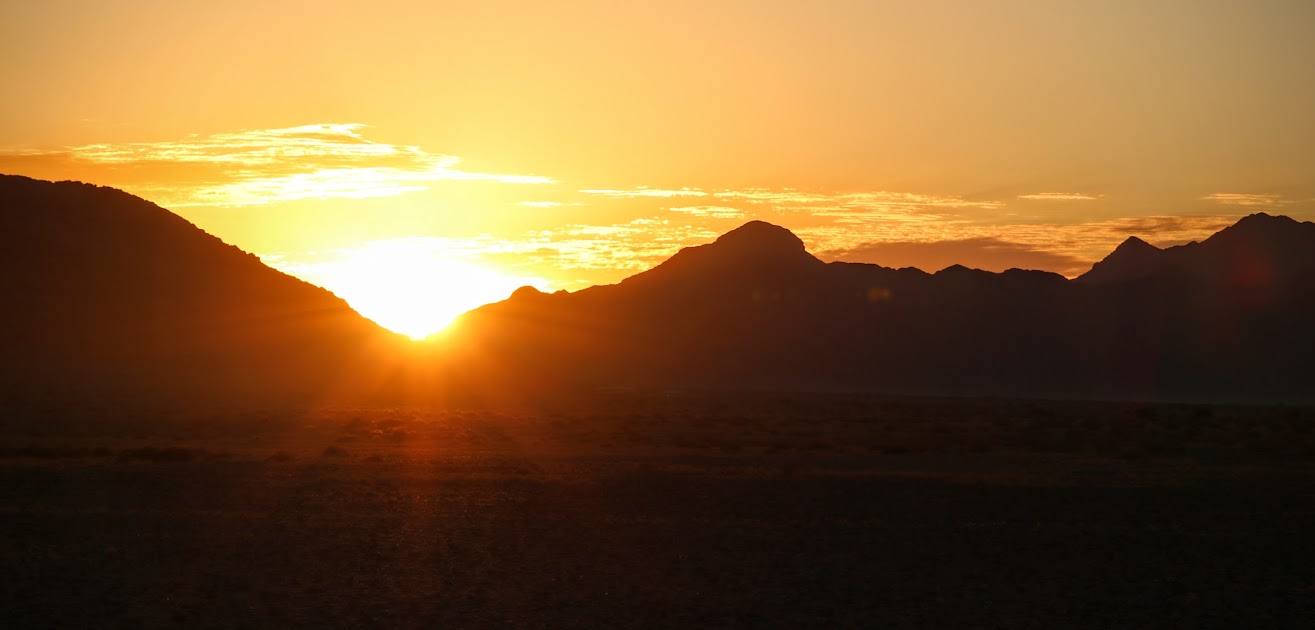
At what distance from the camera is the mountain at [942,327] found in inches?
5226

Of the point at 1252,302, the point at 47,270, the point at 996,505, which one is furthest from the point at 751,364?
the point at 996,505

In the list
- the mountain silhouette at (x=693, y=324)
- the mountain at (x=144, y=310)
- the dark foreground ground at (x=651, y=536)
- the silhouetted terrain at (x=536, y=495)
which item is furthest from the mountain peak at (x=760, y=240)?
the dark foreground ground at (x=651, y=536)

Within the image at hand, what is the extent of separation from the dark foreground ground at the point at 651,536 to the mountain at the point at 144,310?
4980 cm

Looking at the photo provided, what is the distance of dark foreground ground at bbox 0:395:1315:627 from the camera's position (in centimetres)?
1397

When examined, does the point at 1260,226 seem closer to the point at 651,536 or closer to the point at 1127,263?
the point at 1127,263

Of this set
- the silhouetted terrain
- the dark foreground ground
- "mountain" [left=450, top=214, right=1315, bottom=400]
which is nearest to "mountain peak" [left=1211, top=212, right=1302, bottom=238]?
"mountain" [left=450, top=214, right=1315, bottom=400]

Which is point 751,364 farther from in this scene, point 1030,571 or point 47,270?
point 1030,571

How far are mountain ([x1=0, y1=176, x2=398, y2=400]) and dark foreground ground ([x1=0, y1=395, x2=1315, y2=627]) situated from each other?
163 feet

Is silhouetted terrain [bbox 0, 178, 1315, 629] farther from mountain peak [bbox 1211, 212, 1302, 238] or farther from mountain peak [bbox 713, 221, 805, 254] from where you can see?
mountain peak [bbox 1211, 212, 1302, 238]

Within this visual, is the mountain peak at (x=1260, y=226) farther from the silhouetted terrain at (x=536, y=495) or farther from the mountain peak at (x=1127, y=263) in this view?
the silhouetted terrain at (x=536, y=495)

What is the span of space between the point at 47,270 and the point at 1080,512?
8863cm

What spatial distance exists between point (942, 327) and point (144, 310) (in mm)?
90947

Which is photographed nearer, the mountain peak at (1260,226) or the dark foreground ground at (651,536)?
the dark foreground ground at (651,536)

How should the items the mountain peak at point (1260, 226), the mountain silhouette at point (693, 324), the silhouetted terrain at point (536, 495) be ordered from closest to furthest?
the silhouetted terrain at point (536, 495) < the mountain silhouette at point (693, 324) < the mountain peak at point (1260, 226)
